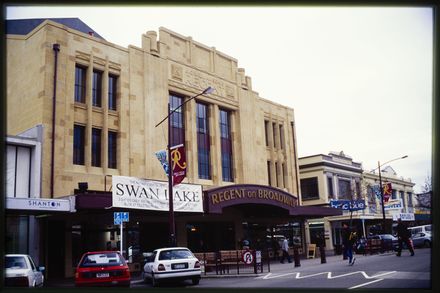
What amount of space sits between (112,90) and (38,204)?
11.0m

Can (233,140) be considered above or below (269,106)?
below

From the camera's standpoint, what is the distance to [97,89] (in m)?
27.5

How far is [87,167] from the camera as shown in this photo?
25.2 meters

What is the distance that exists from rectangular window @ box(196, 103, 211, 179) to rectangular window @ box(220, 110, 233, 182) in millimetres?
1780

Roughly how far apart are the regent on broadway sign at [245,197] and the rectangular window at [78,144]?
7367 mm

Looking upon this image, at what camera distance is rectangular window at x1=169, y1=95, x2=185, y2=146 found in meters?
31.3

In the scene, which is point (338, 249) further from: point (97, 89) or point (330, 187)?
point (97, 89)

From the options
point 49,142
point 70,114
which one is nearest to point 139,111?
point 70,114

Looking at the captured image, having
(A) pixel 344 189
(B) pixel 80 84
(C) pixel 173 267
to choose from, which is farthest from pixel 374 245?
(B) pixel 80 84

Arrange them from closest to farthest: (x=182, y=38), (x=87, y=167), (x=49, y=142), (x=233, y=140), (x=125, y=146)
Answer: (x=49, y=142) < (x=87, y=167) < (x=125, y=146) < (x=182, y=38) < (x=233, y=140)

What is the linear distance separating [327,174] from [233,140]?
17.7m

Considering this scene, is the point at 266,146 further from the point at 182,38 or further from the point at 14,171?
the point at 14,171

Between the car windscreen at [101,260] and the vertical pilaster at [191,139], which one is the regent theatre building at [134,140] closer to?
the vertical pilaster at [191,139]

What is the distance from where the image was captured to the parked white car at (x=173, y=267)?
16.5m
